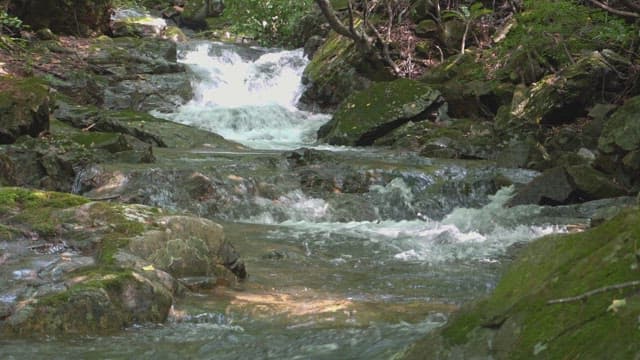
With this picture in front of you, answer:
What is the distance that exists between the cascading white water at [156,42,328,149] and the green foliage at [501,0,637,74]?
5.62 m

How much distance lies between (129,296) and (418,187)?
7142 mm

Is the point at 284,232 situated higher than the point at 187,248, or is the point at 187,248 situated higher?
the point at 187,248

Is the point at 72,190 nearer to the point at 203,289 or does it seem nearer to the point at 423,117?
the point at 203,289

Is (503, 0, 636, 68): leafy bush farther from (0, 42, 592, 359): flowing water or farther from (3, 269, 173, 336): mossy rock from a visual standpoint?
(3, 269, 173, 336): mossy rock

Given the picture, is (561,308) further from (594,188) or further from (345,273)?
(594,188)

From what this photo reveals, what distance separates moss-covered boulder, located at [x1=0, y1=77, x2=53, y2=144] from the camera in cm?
1166

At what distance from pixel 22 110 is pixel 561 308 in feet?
37.3

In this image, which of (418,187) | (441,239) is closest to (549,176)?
(418,187)

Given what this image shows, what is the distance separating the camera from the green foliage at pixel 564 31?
40.2 ft

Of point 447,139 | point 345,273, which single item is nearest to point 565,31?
point 447,139

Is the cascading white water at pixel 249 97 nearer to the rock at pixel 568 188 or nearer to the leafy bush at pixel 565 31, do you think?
the leafy bush at pixel 565 31

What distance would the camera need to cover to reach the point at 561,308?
7.91 feet

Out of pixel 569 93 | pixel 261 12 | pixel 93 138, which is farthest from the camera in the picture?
pixel 261 12

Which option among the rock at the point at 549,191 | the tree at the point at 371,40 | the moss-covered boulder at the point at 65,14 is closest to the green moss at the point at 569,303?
the rock at the point at 549,191
